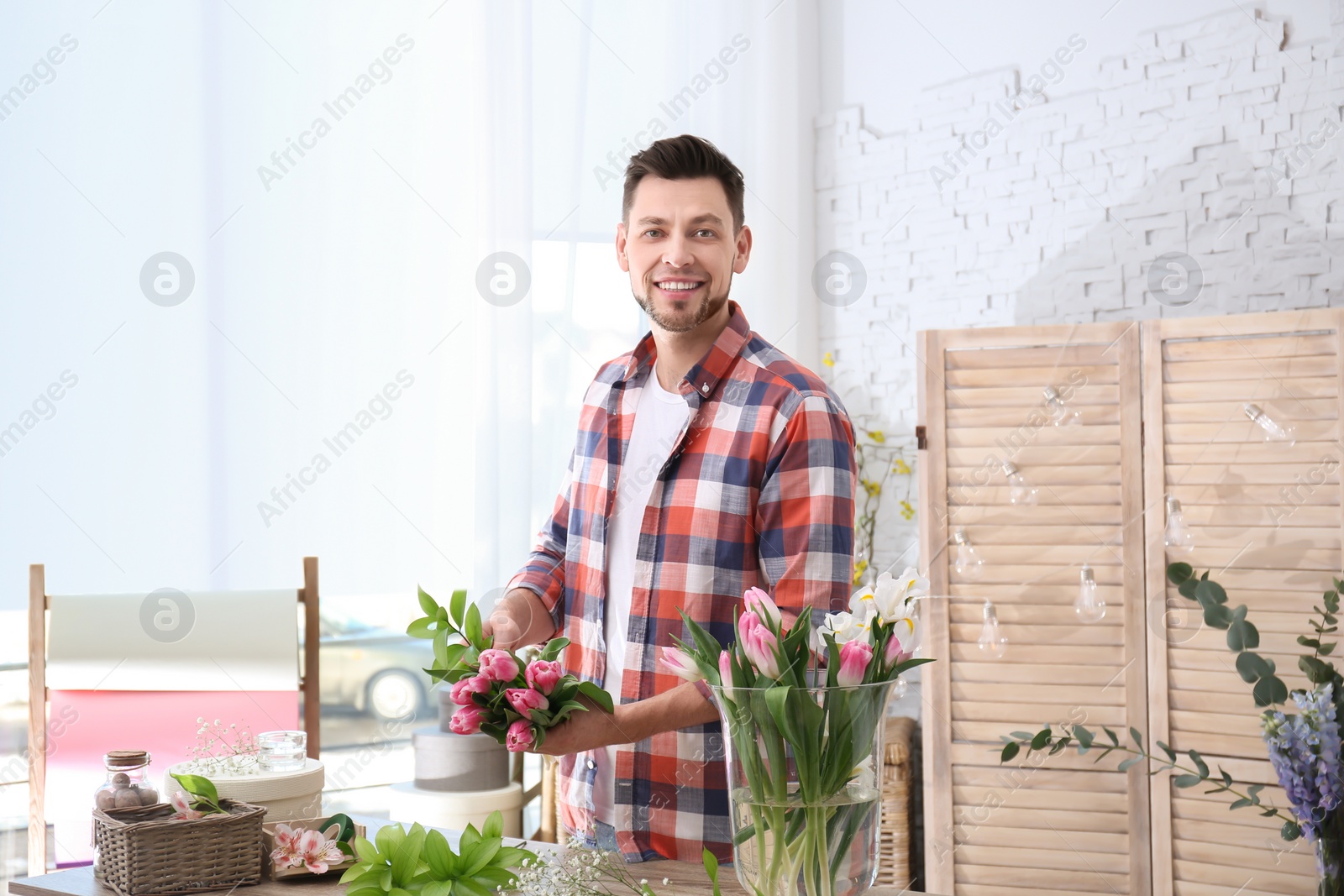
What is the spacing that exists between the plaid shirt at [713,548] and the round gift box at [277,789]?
1.34 ft

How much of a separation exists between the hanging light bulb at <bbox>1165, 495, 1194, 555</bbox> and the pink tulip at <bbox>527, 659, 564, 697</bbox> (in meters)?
2.26

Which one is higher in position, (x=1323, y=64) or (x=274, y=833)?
(x=1323, y=64)

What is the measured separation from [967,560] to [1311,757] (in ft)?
5.33

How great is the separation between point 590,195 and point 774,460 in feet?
7.52

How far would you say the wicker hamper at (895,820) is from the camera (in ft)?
11.7

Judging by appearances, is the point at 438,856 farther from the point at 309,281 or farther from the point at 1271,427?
the point at 1271,427

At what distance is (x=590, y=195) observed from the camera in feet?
12.3

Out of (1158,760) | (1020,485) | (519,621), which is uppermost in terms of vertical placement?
(1020,485)

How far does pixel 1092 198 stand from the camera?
12.2 feet

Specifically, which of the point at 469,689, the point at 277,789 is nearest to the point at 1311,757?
the point at 469,689

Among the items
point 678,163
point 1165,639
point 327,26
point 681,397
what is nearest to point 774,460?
point 681,397

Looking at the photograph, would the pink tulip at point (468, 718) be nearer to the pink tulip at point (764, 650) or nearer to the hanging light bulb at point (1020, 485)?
the pink tulip at point (764, 650)

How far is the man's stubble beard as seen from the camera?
1.77 metres

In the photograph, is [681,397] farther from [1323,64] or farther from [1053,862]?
[1323,64]
